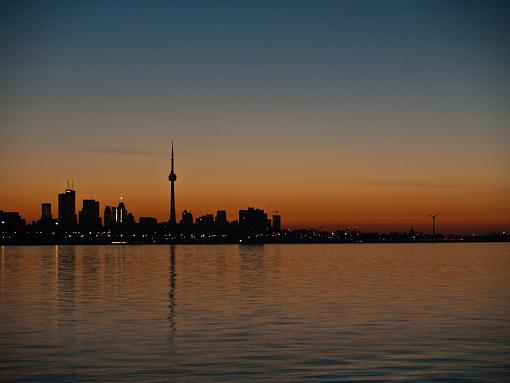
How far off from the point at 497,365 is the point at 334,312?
2060cm

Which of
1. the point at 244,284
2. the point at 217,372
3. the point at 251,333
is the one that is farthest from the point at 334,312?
the point at 244,284

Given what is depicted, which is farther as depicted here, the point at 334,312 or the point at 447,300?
the point at 447,300

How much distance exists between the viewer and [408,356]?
34750 millimetres

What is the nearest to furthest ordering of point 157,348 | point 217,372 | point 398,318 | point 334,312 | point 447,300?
point 217,372, point 157,348, point 398,318, point 334,312, point 447,300

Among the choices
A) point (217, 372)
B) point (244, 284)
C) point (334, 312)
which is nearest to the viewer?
point (217, 372)

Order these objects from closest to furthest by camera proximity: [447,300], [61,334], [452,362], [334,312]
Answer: [452,362]
[61,334]
[334,312]
[447,300]

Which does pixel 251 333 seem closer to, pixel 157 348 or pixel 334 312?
pixel 157 348

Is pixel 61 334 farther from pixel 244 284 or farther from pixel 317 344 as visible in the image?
pixel 244 284

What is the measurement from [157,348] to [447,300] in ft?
107

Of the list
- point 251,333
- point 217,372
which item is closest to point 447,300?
point 251,333

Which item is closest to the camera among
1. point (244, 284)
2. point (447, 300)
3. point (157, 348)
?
point (157, 348)

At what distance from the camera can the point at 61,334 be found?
139ft

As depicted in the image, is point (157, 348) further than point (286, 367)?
Yes

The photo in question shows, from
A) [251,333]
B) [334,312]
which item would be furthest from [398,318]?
[251,333]
